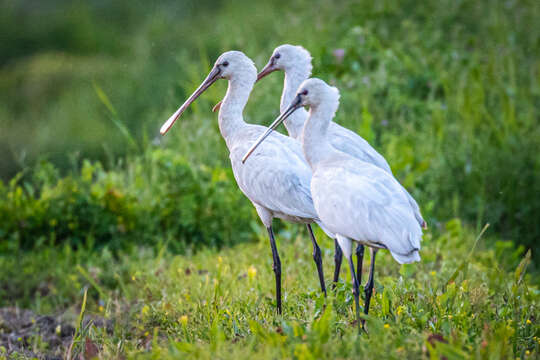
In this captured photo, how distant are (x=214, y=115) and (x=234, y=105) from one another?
3.20m

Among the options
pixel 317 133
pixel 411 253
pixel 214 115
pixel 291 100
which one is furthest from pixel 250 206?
pixel 411 253

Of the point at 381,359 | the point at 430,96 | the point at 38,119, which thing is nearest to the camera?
the point at 381,359

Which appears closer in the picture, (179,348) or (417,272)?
(179,348)

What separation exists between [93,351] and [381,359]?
4.79ft

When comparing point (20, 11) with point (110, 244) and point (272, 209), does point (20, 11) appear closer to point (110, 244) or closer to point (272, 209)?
point (110, 244)

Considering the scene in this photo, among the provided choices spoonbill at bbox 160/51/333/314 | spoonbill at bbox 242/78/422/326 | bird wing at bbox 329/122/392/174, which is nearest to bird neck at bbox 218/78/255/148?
spoonbill at bbox 160/51/333/314

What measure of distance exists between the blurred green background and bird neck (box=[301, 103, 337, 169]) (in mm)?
2277

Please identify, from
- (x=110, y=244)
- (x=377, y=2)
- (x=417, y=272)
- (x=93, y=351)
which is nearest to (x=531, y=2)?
(x=377, y=2)

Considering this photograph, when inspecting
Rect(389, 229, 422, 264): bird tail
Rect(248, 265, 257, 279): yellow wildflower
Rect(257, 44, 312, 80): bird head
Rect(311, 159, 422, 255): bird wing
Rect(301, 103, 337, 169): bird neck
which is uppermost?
Rect(257, 44, 312, 80): bird head

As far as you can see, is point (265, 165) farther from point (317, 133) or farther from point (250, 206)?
point (250, 206)

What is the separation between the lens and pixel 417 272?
514cm

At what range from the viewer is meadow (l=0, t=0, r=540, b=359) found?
3688mm

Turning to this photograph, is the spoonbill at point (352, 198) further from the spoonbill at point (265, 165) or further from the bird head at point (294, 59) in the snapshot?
the bird head at point (294, 59)

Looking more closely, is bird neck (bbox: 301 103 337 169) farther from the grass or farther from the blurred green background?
the blurred green background
